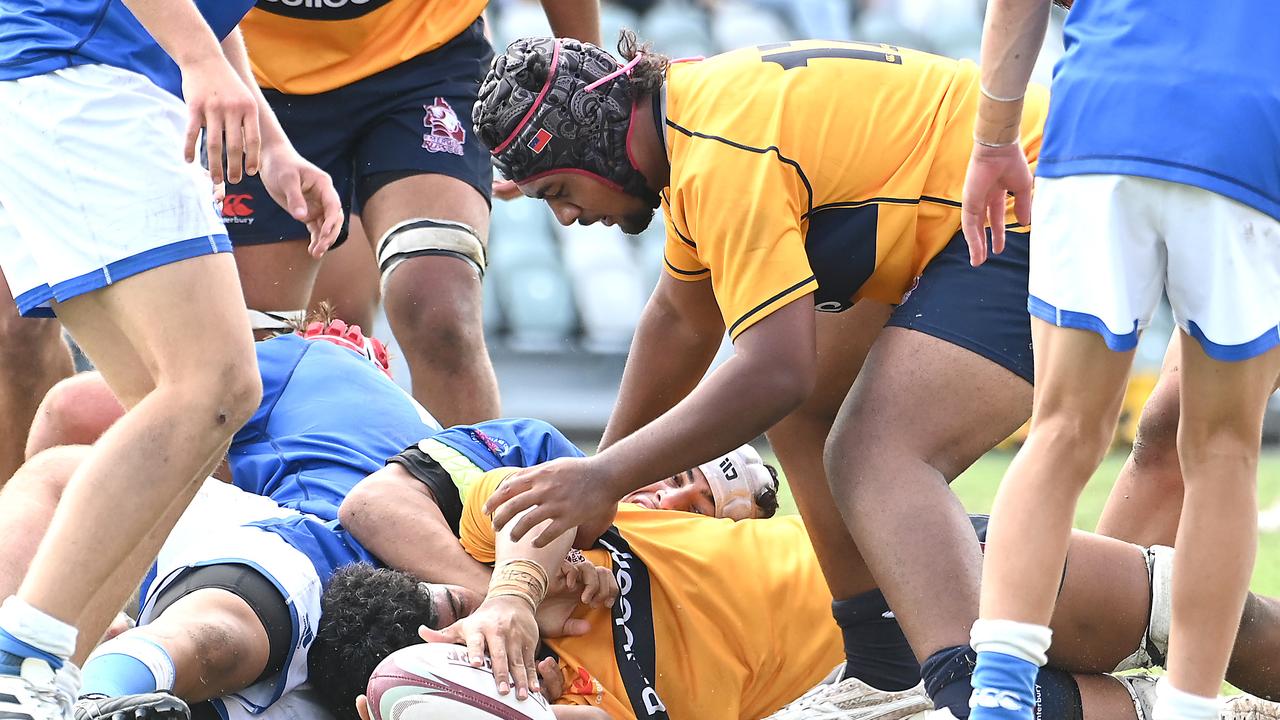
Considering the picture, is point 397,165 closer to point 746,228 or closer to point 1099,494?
point 746,228

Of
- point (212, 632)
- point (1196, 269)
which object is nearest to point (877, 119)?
point (1196, 269)

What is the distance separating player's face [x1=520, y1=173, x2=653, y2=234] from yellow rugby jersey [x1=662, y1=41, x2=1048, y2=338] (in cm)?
7

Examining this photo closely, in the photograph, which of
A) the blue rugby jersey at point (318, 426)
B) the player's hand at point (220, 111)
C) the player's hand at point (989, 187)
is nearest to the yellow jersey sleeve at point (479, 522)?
the blue rugby jersey at point (318, 426)

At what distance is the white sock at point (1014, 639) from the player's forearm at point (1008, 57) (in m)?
0.72

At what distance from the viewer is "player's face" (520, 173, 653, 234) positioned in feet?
9.15

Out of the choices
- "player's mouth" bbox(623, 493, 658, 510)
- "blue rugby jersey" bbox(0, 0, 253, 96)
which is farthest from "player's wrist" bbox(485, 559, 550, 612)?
"blue rugby jersey" bbox(0, 0, 253, 96)

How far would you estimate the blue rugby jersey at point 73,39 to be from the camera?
230 cm

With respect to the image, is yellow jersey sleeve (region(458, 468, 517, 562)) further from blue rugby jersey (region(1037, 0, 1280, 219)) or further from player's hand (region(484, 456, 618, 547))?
blue rugby jersey (region(1037, 0, 1280, 219))

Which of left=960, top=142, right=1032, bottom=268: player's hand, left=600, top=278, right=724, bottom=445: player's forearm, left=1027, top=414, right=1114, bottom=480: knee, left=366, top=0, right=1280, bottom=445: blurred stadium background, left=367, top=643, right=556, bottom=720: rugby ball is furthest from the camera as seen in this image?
left=366, top=0, right=1280, bottom=445: blurred stadium background

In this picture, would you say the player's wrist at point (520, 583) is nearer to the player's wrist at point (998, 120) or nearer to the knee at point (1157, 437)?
the player's wrist at point (998, 120)

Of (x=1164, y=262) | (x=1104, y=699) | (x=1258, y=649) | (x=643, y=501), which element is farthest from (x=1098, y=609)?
(x=643, y=501)

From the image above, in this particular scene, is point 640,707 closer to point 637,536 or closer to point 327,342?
point 637,536

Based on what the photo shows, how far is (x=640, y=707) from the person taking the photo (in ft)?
9.28

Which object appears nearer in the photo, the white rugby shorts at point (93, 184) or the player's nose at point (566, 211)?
the white rugby shorts at point (93, 184)
